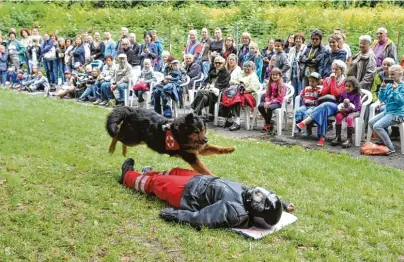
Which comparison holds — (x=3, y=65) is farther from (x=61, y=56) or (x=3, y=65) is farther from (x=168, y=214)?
(x=168, y=214)

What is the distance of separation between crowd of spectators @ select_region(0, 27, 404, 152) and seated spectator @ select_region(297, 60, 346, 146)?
2 centimetres

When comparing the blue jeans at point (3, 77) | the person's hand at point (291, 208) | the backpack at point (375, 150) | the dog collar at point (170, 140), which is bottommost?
the blue jeans at point (3, 77)

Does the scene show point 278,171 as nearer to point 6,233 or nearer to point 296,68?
point 6,233

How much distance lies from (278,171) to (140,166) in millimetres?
1833

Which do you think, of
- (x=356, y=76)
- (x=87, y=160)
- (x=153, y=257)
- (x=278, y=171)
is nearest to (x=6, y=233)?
(x=153, y=257)

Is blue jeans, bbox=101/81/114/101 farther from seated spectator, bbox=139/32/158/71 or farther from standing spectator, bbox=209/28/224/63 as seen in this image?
standing spectator, bbox=209/28/224/63

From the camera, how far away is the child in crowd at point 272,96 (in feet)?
30.4

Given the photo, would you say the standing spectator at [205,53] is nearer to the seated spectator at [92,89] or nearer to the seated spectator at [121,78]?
the seated spectator at [121,78]

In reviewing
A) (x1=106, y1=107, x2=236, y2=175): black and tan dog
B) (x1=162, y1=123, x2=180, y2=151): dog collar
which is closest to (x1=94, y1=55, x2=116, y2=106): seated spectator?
(x1=106, y1=107, x2=236, y2=175): black and tan dog

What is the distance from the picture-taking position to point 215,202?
15.1 ft

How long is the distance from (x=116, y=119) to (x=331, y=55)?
16.7ft

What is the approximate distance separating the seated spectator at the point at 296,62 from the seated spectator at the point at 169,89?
252 cm

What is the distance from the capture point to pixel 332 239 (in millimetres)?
4453

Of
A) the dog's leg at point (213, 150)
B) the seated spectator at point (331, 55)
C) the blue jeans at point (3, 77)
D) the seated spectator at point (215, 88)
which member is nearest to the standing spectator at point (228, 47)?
the seated spectator at point (215, 88)
